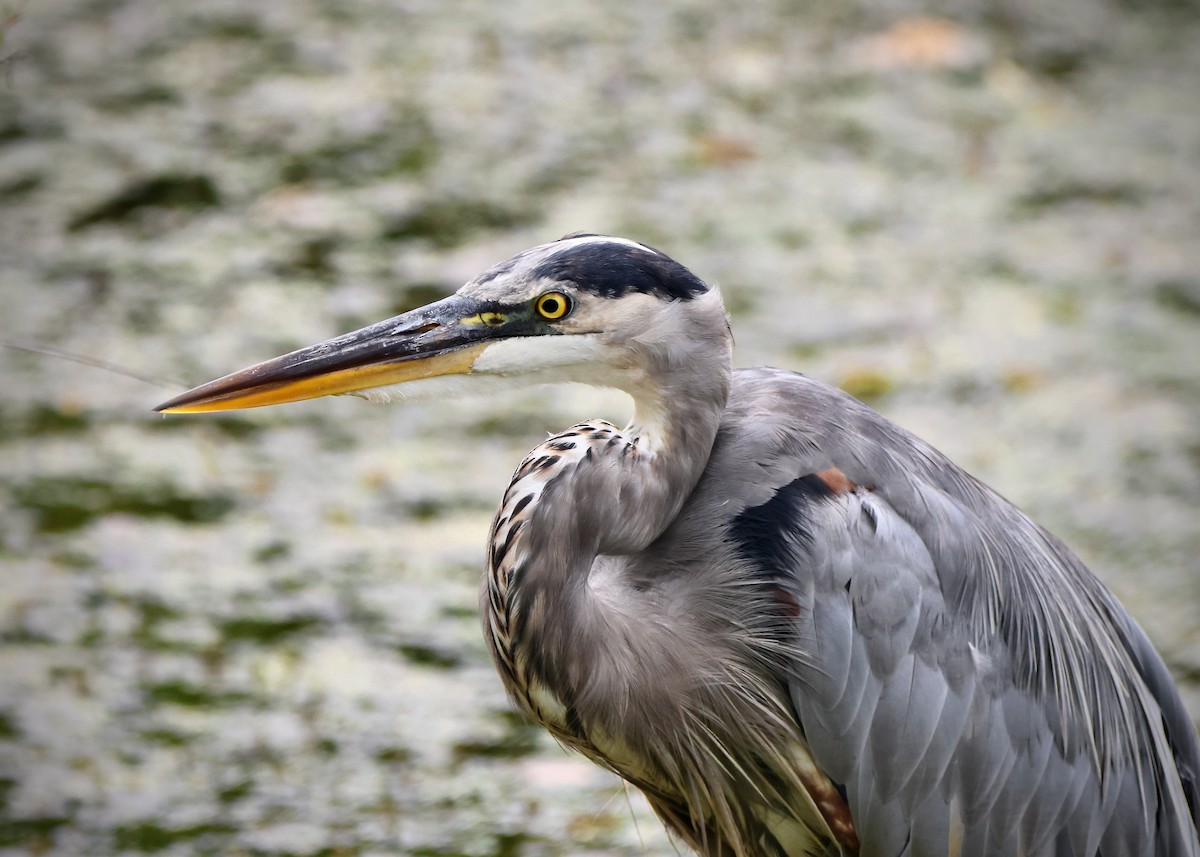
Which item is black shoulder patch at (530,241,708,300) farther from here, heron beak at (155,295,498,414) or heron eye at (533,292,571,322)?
heron beak at (155,295,498,414)

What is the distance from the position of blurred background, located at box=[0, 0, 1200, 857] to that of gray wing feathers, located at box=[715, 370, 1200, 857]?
90 cm

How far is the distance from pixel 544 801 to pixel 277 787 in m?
0.60

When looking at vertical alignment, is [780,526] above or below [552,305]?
below

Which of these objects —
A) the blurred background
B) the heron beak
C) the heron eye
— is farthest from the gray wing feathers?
the blurred background

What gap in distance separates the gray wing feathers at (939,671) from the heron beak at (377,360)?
502mm

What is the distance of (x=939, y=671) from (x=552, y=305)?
87cm

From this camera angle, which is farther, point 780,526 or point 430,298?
point 430,298

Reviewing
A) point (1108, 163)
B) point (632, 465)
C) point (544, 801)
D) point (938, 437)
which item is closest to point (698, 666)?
point (632, 465)

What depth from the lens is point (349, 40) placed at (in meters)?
6.08

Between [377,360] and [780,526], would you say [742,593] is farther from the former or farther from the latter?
[377,360]

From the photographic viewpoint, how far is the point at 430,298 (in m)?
4.66

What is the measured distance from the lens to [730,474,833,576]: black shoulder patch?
227 cm

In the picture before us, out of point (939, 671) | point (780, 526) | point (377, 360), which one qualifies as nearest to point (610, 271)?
point (377, 360)

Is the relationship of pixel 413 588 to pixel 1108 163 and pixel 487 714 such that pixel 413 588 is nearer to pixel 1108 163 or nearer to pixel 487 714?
pixel 487 714
